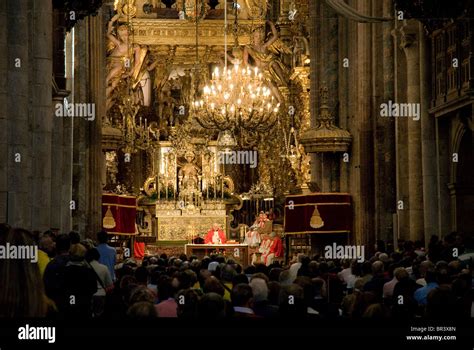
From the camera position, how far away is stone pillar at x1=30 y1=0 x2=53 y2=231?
20.2 m

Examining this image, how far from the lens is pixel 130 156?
151 ft

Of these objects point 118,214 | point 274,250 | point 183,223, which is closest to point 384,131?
point 118,214

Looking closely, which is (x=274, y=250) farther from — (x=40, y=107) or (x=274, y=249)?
(x=40, y=107)

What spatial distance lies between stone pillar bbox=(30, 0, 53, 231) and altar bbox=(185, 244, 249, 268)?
15.1m

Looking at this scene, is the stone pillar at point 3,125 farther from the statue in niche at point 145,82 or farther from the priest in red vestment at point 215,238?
the statue in niche at point 145,82

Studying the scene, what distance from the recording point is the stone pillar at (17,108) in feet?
59.0

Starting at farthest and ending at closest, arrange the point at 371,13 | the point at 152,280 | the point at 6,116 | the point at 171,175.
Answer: the point at 171,175 < the point at 371,13 < the point at 6,116 < the point at 152,280

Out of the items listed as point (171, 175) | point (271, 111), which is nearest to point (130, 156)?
point (171, 175)

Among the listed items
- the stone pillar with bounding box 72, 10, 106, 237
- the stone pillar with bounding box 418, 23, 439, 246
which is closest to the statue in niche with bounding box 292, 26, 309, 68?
the stone pillar with bounding box 72, 10, 106, 237

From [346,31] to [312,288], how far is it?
72.9ft

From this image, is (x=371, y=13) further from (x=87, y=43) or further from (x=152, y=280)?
(x=152, y=280)

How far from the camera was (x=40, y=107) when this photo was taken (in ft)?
66.3

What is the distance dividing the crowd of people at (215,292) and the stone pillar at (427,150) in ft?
21.7

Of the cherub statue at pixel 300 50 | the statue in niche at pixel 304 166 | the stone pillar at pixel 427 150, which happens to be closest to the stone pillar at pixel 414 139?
the stone pillar at pixel 427 150
